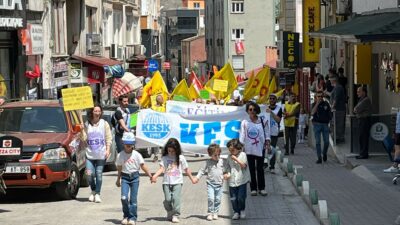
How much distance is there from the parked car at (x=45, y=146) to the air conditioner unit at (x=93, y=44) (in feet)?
66.7

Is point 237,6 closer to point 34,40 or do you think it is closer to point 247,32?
point 247,32

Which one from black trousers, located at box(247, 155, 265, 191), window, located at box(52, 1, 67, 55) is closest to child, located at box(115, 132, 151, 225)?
black trousers, located at box(247, 155, 265, 191)

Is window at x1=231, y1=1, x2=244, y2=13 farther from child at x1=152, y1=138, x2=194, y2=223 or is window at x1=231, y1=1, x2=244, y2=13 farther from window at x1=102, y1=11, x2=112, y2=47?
child at x1=152, y1=138, x2=194, y2=223

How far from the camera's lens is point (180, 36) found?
112 metres

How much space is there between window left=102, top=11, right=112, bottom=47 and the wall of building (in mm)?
16711

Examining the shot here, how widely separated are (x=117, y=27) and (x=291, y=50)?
36.5 feet

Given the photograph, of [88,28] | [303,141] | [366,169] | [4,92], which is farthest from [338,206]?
[88,28]

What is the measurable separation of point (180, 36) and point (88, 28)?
74203mm

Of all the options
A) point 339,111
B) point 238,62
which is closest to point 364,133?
point 339,111

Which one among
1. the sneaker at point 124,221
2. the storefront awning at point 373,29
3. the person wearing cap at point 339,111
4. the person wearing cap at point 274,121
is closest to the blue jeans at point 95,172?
the sneaker at point 124,221

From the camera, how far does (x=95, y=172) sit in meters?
15.1

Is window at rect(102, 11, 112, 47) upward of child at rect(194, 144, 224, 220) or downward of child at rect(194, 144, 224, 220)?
upward

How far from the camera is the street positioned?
13.0m

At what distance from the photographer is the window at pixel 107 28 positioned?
42.7 m
